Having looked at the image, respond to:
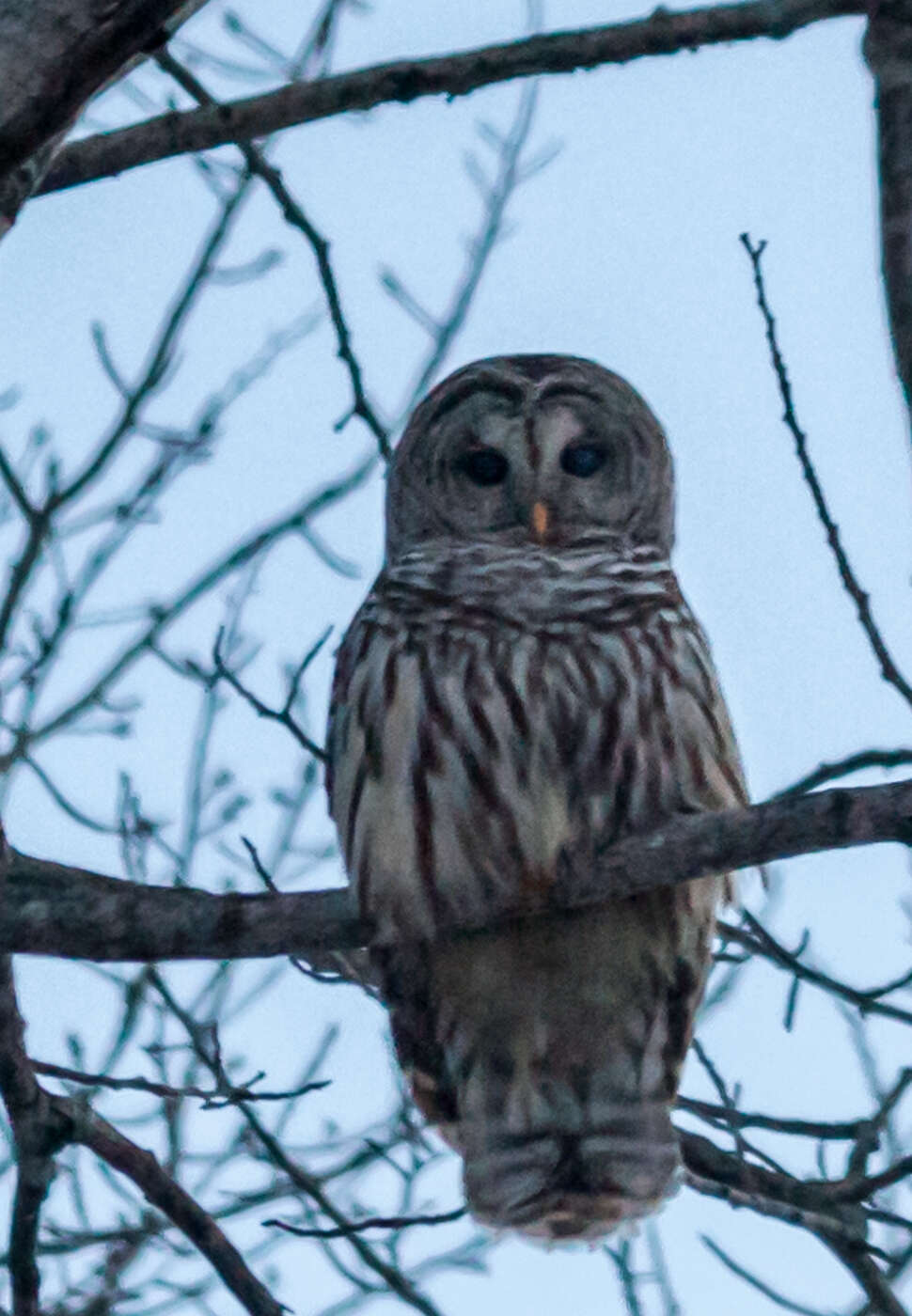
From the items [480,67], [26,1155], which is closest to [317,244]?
[480,67]

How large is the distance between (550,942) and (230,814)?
5.94 feet

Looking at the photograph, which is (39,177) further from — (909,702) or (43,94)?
(909,702)

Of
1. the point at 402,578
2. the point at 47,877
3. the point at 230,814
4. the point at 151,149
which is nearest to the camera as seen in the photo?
the point at 47,877

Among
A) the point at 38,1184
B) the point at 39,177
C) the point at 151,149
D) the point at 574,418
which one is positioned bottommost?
the point at 38,1184

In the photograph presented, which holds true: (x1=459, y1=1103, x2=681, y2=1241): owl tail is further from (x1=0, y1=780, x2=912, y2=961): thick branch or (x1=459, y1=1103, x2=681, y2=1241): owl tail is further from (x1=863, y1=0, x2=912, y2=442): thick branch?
(x1=863, y1=0, x2=912, y2=442): thick branch

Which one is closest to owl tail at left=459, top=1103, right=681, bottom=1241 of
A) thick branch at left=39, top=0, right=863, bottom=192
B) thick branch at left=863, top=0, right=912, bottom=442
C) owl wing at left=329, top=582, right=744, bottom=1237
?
owl wing at left=329, top=582, right=744, bottom=1237

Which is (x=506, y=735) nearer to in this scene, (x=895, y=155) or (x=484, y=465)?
(x=484, y=465)

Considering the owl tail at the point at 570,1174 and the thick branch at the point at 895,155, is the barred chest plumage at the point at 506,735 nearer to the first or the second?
the owl tail at the point at 570,1174

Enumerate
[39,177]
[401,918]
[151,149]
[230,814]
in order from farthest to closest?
[230,814] < [401,918] < [151,149] < [39,177]

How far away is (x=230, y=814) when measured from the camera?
5.68 m

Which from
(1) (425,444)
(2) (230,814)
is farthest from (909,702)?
(2) (230,814)

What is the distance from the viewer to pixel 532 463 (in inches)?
189

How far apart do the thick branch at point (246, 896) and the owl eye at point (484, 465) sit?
159 centimetres

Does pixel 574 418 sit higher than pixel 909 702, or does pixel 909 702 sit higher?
pixel 574 418
